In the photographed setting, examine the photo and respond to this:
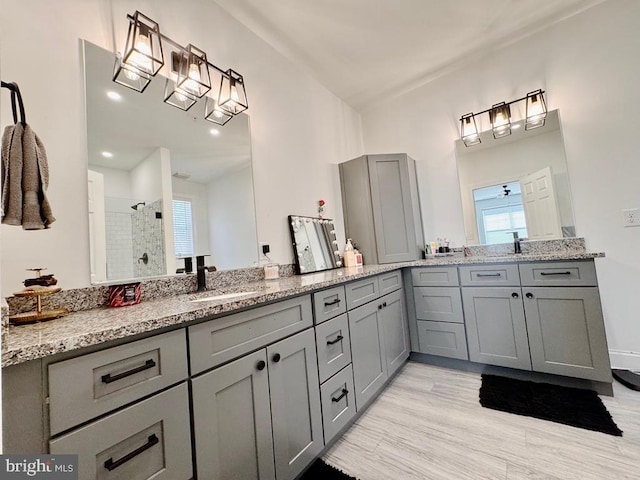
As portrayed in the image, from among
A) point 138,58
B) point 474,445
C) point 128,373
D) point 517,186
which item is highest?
point 138,58

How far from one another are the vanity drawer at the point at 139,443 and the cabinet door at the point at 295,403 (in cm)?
37

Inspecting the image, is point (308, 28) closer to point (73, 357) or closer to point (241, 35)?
point (241, 35)

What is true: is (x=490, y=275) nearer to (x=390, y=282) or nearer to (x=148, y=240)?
(x=390, y=282)

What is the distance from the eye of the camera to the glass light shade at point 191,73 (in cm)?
158

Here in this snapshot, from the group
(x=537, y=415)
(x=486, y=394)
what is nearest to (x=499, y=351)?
(x=486, y=394)

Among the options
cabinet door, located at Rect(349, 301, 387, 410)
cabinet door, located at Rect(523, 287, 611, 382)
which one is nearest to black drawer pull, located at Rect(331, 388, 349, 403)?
cabinet door, located at Rect(349, 301, 387, 410)

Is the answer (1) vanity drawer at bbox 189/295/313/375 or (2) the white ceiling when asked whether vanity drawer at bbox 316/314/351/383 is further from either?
(2) the white ceiling

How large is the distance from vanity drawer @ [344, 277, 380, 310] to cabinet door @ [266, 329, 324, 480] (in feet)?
1.35

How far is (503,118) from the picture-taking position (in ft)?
8.25

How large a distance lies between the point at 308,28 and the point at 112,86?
60.8 inches

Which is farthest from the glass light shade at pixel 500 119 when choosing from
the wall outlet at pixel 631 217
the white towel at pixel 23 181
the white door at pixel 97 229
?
the white towel at pixel 23 181

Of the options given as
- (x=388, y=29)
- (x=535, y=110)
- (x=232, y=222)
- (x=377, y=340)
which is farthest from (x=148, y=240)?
(x=535, y=110)

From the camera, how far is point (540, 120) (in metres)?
2.38

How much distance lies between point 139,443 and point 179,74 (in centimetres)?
176
